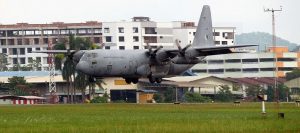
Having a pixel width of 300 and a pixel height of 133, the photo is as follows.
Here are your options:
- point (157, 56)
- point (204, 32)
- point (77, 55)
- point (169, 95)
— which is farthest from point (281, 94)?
point (77, 55)

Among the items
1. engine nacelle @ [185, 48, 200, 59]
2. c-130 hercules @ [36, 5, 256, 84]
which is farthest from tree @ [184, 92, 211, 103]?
engine nacelle @ [185, 48, 200, 59]

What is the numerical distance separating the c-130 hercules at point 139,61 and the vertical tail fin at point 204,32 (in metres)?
7.82

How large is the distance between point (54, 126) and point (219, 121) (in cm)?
1159

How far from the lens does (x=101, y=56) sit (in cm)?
10975

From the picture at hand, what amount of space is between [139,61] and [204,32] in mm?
15413

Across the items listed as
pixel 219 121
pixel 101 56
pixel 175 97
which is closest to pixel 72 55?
pixel 101 56

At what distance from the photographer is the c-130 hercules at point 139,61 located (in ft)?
359

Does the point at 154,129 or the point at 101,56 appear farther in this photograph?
the point at 101,56

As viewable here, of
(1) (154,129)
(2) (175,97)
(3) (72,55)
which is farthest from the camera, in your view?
(2) (175,97)

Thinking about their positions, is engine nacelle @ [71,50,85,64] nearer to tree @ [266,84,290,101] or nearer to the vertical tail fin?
the vertical tail fin

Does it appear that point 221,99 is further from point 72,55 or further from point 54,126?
point 54,126

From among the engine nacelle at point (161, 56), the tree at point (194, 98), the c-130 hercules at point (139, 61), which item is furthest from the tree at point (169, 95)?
the engine nacelle at point (161, 56)

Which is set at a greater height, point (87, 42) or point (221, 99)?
point (87, 42)

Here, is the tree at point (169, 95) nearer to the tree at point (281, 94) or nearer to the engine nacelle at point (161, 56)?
the tree at point (281, 94)
